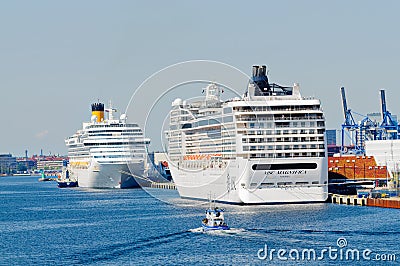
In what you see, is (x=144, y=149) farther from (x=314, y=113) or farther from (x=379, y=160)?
(x=314, y=113)

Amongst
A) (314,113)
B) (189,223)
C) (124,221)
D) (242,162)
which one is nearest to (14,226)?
(124,221)

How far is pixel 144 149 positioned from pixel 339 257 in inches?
2862

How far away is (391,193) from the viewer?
75.3 m

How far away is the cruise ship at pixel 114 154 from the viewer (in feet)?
360

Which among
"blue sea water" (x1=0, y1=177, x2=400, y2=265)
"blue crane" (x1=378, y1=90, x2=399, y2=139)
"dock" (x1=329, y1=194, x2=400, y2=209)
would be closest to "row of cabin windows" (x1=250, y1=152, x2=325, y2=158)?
"blue sea water" (x1=0, y1=177, x2=400, y2=265)

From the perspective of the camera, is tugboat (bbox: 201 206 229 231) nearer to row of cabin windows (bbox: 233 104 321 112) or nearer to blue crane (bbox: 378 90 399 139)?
row of cabin windows (bbox: 233 104 321 112)

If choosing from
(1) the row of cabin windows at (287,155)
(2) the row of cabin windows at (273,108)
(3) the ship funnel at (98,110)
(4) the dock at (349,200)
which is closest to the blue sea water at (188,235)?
(4) the dock at (349,200)

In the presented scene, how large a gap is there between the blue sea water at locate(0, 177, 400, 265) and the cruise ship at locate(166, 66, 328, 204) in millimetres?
1284

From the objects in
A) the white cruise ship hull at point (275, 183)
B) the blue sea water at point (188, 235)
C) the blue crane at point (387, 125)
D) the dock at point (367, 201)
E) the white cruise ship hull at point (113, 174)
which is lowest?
the blue sea water at point (188, 235)

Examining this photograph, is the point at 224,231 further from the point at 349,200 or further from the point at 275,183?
the point at 349,200

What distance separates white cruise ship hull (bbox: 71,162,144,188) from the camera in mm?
109812

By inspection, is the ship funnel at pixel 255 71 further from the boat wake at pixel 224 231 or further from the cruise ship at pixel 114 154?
the cruise ship at pixel 114 154

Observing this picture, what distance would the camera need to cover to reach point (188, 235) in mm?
50906

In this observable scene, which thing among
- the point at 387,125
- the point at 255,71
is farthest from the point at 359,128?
the point at 255,71
